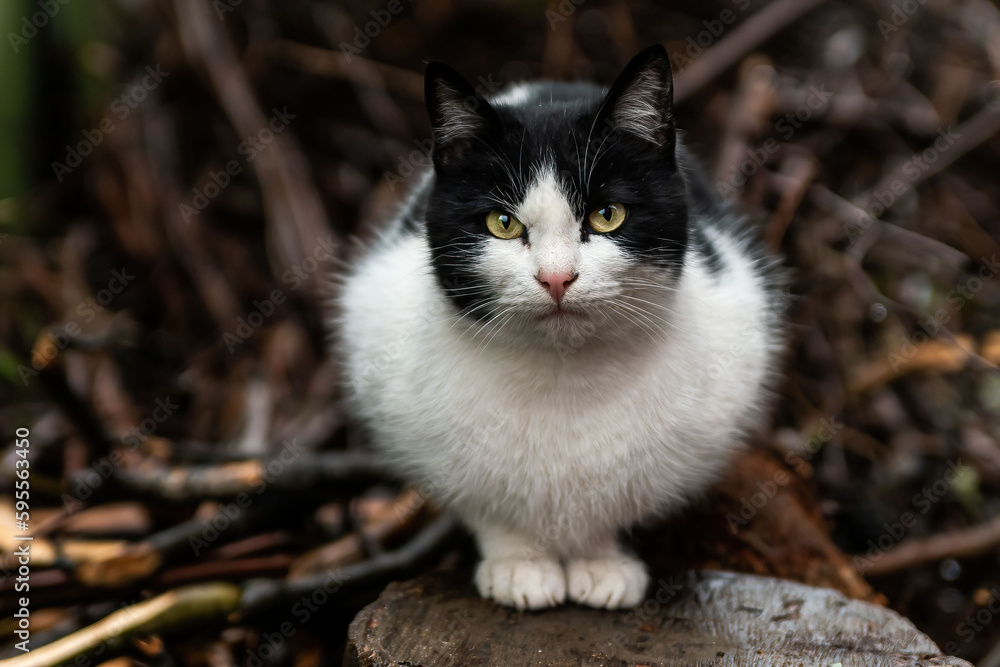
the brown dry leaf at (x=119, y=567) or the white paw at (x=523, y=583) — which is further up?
the white paw at (x=523, y=583)

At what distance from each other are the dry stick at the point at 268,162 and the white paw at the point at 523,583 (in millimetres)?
1438

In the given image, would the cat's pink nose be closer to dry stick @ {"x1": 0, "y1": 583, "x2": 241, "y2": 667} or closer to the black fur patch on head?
the black fur patch on head

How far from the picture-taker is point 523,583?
1565 millimetres

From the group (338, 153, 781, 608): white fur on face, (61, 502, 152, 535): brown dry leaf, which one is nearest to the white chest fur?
(338, 153, 781, 608): white fur on face

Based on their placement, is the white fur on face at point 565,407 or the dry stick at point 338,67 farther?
the dry stick at point 338,67

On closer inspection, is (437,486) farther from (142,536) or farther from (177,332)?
(177,332)

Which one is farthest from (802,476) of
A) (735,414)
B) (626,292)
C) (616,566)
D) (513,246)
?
(513,246)

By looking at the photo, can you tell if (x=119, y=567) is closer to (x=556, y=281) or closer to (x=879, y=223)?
(x=556, y=281)

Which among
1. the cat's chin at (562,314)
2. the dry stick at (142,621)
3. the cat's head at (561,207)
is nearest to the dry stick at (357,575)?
the dry stick at (142,621)

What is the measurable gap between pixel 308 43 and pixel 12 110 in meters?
1.14

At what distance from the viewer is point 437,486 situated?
1.65 metres

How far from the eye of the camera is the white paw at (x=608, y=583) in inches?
62.3

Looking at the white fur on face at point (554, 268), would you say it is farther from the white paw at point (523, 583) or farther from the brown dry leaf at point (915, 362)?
the brown dry leaf at point (915, 362)

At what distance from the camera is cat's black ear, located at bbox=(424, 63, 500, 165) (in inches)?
55.6
